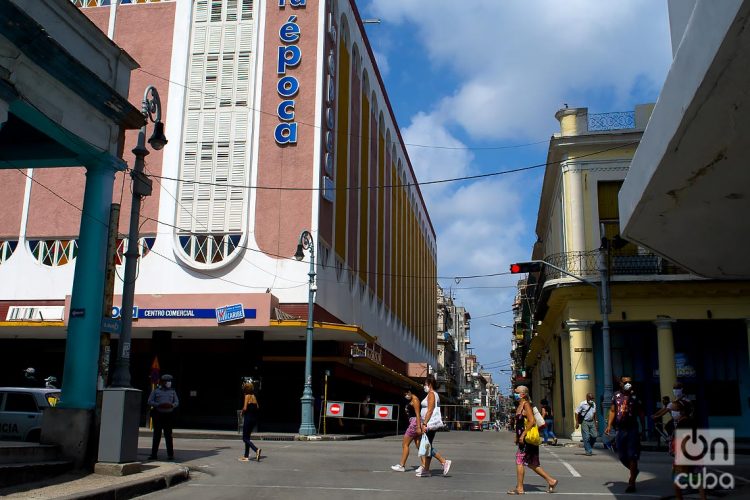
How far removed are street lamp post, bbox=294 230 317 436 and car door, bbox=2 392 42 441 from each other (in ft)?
38.0

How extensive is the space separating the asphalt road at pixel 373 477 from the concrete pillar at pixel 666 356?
25.4 feet

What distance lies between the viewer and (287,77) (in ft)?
104

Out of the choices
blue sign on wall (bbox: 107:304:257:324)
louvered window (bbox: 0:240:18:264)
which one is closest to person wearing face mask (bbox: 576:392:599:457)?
blue sign on wall (bbox: 107:304:257:324)

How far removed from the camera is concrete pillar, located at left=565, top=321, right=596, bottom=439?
25797 millimetres

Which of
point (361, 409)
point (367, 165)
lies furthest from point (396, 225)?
point (361, 409)

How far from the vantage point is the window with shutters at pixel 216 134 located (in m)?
30.8

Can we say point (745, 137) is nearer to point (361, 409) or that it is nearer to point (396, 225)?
point (361, 409)

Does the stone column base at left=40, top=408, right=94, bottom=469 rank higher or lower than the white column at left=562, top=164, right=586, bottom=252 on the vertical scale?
lower

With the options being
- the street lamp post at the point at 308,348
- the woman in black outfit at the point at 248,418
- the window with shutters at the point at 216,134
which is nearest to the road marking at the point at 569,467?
the woman in black outfit at the point at 248,418

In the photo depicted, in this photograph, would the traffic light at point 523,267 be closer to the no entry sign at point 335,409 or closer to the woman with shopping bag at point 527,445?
the no entry sign at point 335,409

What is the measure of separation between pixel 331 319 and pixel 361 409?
4.73 m

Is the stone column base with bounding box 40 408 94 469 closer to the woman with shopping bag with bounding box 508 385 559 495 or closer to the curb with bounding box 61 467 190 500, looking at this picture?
the curb with bounding box 61 467 190 500

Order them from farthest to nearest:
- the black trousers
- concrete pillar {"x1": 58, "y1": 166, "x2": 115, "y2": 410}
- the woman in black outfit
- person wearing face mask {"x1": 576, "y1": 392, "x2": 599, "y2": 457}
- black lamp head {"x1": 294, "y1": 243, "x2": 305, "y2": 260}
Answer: black lamp head {"x1": 294, "y1": 243, "x2": 305, "y2": 260} < person wearing face mask {"x1": 576, "y1": 392, "x2": 599, "y2": 457} < the woman in black outfit < the black trousers < concrete pillar {"x1": 58, "y1": 166, "x2": 115, "y2": 410}

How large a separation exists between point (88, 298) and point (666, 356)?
1994cm
